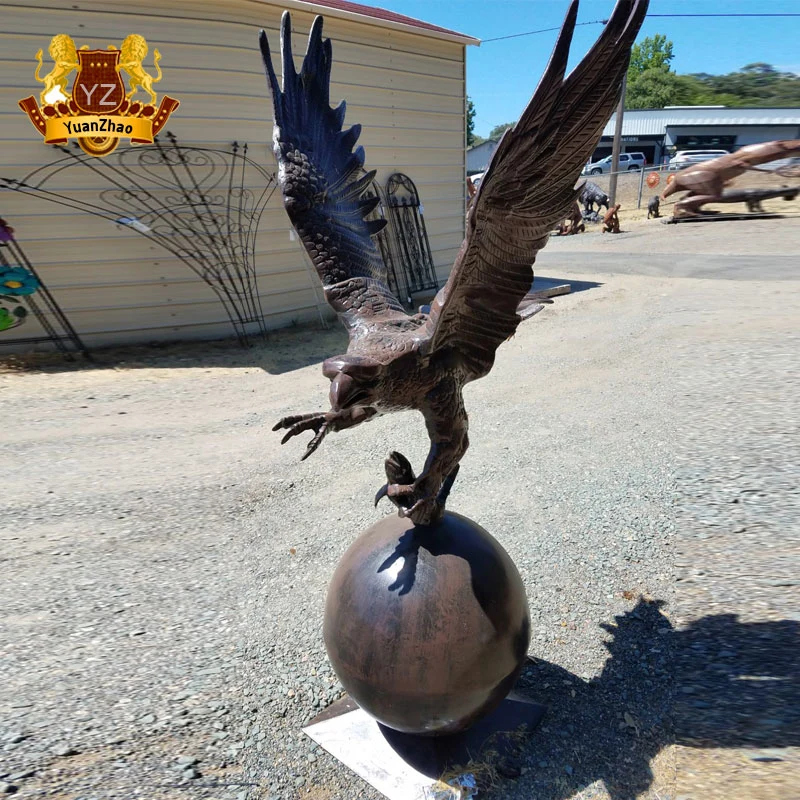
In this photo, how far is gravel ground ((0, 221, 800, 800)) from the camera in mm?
2818

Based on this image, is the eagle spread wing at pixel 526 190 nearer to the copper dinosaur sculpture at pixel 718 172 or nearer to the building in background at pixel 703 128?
the copper dinosaur sculpture at pixel 718 172

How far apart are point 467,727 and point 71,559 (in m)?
3.18

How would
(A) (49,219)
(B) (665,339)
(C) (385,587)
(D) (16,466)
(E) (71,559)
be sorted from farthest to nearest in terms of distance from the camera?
1. (B) (665,339)
2. (A) (49,219)
3. (D) (16,466)
4. (E) (71,559)
5. (C) (385,587)

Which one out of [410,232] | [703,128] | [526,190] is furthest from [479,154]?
[526,190]

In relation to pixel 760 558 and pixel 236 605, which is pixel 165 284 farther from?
pixel 760 558

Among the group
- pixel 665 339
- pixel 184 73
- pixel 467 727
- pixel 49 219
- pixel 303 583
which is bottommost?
pixel 665 339

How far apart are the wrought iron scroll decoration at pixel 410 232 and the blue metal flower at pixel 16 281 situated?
621 cm

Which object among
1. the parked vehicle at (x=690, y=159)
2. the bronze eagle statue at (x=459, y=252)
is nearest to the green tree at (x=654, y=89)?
the parked vehicle at (x=690, y=159)

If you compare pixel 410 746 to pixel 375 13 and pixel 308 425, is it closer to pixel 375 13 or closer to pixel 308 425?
pixel 308 425

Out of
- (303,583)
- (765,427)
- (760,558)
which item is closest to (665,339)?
(765,427)

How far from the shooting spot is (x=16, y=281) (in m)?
8.30

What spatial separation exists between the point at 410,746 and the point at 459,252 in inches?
92.4

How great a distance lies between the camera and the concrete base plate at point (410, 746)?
279cm

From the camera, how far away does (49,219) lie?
28.2 ft
